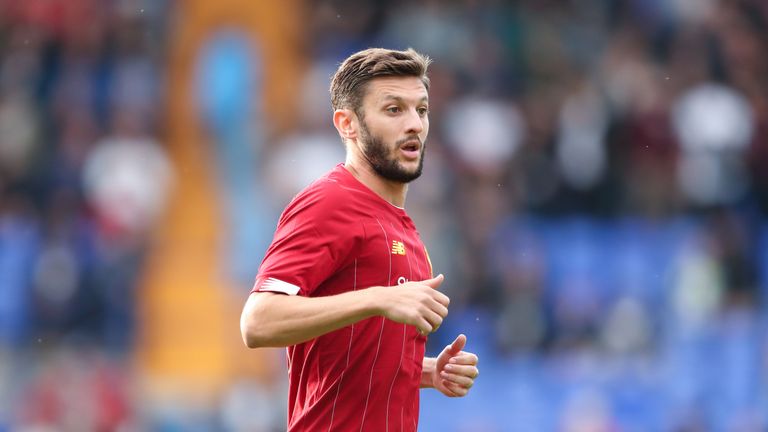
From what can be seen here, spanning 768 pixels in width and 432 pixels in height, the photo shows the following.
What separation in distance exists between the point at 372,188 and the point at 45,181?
9.12 metres

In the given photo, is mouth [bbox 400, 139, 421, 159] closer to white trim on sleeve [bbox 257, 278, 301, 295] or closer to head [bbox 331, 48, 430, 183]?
head [bbox 331, 48, 430, 183]

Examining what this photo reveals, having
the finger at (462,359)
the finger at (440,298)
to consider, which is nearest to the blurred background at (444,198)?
the finger at (462,359)

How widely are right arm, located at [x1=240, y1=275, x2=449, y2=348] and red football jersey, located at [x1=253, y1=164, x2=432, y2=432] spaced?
0.19 m

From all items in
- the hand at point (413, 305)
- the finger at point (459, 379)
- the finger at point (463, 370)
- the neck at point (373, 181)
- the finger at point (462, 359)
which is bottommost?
the finger at point (459, 379)

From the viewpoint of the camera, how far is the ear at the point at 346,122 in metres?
4.96

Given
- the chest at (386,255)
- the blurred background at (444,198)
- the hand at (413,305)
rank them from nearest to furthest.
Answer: the hand at (413,305)
the chest at (386,255)
the blurred background at (444,198)

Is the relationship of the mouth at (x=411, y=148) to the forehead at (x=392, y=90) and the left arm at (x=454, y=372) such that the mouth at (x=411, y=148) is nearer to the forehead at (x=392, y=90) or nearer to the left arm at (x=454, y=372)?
the forehead at (x=392, y=90)

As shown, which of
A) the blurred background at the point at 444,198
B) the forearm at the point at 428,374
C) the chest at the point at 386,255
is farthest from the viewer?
the blurred background at the point at 444,198

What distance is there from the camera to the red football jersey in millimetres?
4543

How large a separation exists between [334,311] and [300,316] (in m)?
0.12

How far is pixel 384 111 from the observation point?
4.91m

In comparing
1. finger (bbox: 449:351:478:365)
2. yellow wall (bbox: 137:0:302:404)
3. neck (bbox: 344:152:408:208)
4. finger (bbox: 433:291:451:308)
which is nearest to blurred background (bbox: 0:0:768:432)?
yellow wall (bbox: 137:0:302:404)

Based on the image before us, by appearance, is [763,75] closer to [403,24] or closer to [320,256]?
[403,24]

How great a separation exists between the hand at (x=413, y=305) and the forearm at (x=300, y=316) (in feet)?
0.14
